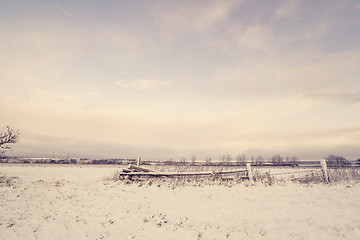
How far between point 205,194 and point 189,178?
4.90 m

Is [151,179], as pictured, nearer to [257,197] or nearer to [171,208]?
[171,208]

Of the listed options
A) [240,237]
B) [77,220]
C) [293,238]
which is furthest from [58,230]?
[293,238]

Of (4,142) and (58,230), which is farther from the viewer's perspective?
(4,142)

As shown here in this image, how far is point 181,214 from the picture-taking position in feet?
28.7

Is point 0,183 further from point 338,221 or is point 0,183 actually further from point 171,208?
point 338,221

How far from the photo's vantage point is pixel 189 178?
16469 millimetres

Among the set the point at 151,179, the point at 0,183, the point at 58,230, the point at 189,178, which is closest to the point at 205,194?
the point at 189,178

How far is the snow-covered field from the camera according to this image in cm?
685

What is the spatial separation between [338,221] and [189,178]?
10.6m

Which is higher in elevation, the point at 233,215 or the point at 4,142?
the point at 4,142

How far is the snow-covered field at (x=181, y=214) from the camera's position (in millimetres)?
6848

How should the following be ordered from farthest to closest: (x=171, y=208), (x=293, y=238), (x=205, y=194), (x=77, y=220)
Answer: (x=205, y=194) < (x=171, y=208) < (x=77, y=220) < (x=293, y=238)

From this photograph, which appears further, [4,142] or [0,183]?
[4,142]

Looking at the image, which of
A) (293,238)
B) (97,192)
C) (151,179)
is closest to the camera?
(293,238)
